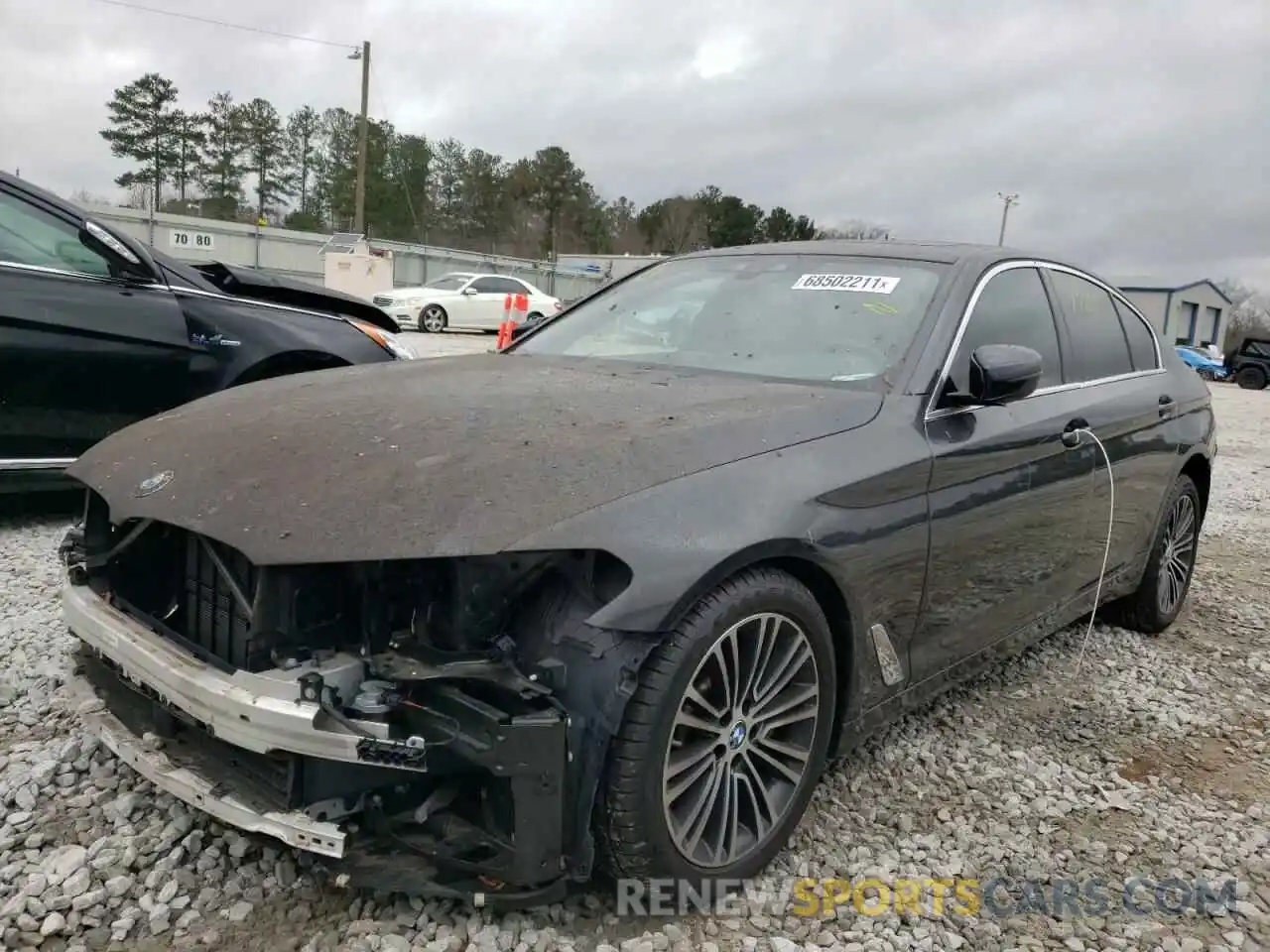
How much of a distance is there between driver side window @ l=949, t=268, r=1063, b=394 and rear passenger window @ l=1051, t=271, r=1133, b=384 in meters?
0.16

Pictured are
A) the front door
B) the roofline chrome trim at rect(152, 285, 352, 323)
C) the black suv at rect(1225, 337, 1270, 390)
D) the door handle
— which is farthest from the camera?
the black suv at rect(1225, 337, 1270, 390)

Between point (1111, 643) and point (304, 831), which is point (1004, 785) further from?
point (304, 831)

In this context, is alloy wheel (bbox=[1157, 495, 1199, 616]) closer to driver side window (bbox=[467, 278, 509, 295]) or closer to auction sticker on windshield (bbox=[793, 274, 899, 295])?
auction sticker on windshield (bbox=[793, 274, 899, 295])

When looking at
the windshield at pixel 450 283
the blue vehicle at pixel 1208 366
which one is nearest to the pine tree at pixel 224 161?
the windshield at pixel 450 283

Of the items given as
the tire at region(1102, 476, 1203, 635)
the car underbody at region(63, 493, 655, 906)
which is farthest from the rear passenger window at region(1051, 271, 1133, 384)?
the car underbody at region(63, 493, 655, 906)

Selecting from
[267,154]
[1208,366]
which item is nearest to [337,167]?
[267,154]

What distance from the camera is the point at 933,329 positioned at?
2996 mm

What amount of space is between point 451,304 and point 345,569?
2074 cm

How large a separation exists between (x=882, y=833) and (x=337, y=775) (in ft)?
4.96

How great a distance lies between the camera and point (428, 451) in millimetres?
2223

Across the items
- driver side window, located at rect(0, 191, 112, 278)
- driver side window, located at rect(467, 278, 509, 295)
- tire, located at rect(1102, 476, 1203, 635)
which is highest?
driver side window, located at rect(467, 278, 509, 295)

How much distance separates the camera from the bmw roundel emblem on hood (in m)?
2.30

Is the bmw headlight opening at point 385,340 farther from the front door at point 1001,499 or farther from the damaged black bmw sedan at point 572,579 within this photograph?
the front door at point 1001,499

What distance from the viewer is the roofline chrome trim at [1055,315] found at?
2.86 metres
